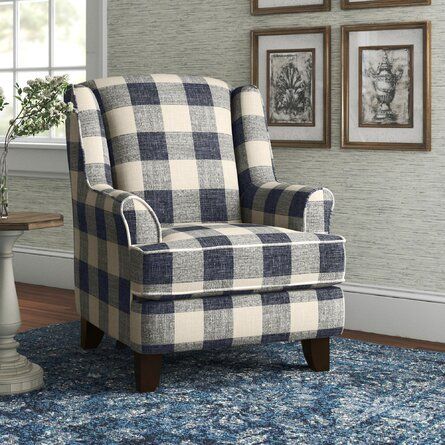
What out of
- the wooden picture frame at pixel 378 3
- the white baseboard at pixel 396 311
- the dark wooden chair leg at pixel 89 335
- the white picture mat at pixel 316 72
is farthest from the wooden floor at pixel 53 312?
the wooden picture frame at pixel 378 3

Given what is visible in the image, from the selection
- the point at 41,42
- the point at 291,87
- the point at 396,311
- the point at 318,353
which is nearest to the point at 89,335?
the point at 318,353

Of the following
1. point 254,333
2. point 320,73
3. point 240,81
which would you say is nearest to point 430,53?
point 320,73

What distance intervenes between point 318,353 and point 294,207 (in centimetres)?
51

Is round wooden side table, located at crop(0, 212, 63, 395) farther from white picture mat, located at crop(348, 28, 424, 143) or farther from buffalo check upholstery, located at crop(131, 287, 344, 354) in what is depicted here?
white picture mat, located at crop(348, 28, 424, 143)

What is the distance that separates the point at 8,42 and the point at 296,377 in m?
2.98

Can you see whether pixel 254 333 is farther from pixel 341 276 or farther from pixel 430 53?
pixel 430 53

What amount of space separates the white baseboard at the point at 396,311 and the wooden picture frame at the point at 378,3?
3.83 feet

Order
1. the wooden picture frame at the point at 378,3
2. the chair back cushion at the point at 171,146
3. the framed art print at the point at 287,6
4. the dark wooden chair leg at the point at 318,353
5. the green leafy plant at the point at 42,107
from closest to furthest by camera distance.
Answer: the green leafy plant at the point at 42,107 → the dark wooden chair leg at the point at 318,353 → the chair back cushion at the point at 171,146 → the wooden picture frame at the point at 378,3 → the framed art print at the point at 287,6

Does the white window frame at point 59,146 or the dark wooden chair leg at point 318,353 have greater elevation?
the white window frame at point 59,146

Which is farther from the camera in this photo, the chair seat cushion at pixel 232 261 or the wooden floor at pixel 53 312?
the wooden floor at pixel 53 312

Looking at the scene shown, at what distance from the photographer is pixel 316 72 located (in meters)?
3.94

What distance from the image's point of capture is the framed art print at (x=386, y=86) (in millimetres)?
3668

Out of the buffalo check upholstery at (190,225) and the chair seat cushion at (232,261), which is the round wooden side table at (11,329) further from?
the chair seat cushion at (232,261)

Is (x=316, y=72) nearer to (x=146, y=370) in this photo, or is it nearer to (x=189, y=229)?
(x=189, y=229)
